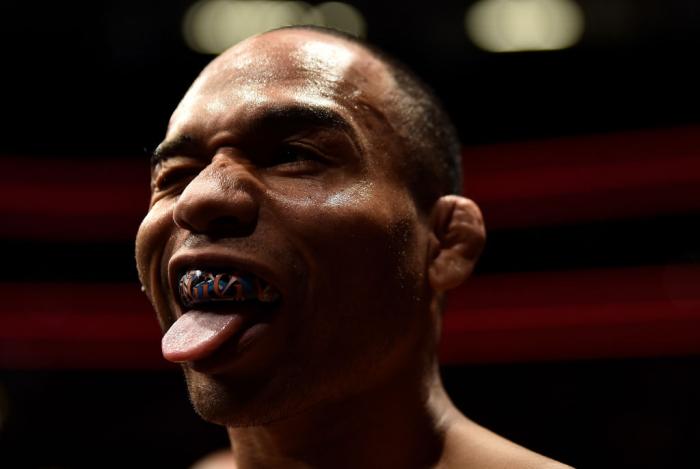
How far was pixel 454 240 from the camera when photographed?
4.97 feet

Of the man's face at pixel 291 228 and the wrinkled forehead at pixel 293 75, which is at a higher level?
the wrinkled forehead at pixel 293 75

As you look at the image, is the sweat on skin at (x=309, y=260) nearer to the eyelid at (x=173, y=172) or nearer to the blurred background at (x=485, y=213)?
the eyelid at (x=173, y=172)

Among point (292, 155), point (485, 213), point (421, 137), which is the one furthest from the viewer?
point (485, 213)

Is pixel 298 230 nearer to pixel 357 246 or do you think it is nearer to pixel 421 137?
pixel 357 246

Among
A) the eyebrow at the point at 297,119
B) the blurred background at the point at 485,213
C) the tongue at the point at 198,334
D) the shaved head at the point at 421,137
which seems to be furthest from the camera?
the blurred background at the point at 485,213

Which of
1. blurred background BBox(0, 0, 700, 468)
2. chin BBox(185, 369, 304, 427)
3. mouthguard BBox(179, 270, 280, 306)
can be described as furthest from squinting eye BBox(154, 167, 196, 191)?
blurred background BBox(0, 0, 700, 468)

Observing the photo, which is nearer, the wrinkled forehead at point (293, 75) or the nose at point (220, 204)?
the nose at point (220, 204)

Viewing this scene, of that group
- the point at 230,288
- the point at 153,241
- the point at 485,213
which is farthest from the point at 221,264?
the point at 485,213

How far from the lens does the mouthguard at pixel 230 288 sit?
4.02 feet

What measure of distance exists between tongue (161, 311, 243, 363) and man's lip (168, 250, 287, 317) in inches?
2.7

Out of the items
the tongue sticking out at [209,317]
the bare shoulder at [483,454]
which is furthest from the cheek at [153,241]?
the bare shoulder at [483,454]

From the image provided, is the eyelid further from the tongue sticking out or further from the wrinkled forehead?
the tongue sticking out

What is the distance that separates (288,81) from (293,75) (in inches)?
0.8

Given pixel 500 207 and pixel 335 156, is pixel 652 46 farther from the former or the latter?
pixel 335 156
